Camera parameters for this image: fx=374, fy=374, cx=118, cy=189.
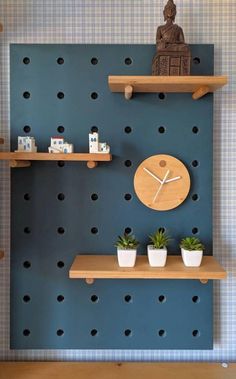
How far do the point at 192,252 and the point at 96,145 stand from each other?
35 centimetres

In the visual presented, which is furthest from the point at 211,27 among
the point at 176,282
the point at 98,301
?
the point at 98,301

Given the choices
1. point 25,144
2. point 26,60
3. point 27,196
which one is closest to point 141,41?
point 26,60

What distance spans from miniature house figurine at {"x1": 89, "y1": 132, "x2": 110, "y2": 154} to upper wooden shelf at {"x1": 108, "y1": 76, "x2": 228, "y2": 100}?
0.13m

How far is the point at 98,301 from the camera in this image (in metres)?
1.01

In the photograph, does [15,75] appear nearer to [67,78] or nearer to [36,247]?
[67,78]

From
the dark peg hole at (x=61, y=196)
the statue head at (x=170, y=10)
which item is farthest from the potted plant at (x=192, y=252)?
the statue head at (x=170, y=10)

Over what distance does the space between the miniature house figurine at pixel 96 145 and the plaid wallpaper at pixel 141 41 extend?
25 cm

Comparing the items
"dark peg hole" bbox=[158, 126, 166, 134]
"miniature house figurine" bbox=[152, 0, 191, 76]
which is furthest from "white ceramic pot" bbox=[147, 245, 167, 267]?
"miniature house figurine" bbox=[152, 0, 191, 76]

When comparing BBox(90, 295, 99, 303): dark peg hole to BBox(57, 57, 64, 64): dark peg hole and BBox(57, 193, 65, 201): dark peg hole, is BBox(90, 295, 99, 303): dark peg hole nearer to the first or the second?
BBox(57, 193, 65, 201): dark peg hole

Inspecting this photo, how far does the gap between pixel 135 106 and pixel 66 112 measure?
0.61 feet

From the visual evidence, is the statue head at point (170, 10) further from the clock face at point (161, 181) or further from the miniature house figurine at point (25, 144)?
the miniature house figurine at point (25, 144)

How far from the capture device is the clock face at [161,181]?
3.24 ft

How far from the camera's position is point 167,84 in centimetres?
89

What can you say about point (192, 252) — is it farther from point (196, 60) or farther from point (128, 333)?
point (196, 60)
